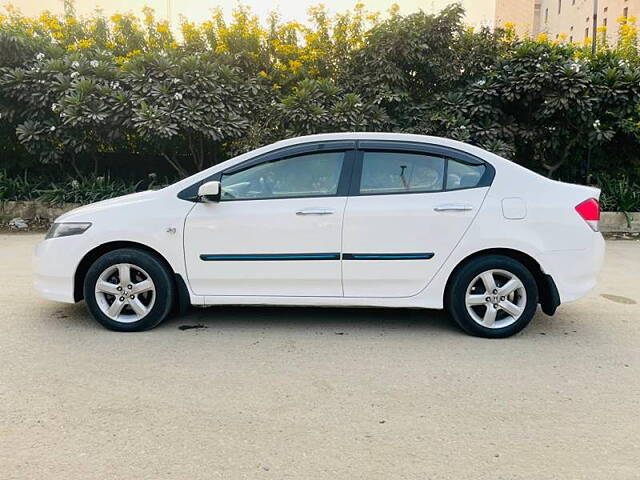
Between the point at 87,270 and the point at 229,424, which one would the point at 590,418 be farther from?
the point at 87,270

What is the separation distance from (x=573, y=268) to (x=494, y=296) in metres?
0.64

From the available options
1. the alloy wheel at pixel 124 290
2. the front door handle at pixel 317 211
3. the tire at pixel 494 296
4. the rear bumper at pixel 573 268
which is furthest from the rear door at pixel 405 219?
the alloy wheel at pixel 124 290

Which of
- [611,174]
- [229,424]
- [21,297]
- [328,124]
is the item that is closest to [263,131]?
[328,124]

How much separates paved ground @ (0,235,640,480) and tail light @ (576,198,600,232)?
93 centimetres

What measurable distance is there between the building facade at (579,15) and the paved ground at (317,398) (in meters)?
19.9

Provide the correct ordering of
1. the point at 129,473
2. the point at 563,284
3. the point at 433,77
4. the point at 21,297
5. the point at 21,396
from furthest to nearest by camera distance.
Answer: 1. the point at 433,77
2. the point at 21,297
3. the point at 563,284
4. the point at 21,396
5. the point at 129,473

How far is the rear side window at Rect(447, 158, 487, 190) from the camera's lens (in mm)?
4500

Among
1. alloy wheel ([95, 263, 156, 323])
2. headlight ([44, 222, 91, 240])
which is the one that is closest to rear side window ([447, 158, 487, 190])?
alloy wheel ([95, 263, 156, 323])

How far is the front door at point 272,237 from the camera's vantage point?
4434mm

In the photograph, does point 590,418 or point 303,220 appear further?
point 303,220

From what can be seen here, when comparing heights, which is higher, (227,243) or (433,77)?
(433,77)

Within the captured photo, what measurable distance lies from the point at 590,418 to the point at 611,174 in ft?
28.2

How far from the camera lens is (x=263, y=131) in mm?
9555

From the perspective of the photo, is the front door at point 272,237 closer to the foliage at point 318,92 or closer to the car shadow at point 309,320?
the car shadow at point 309,320
